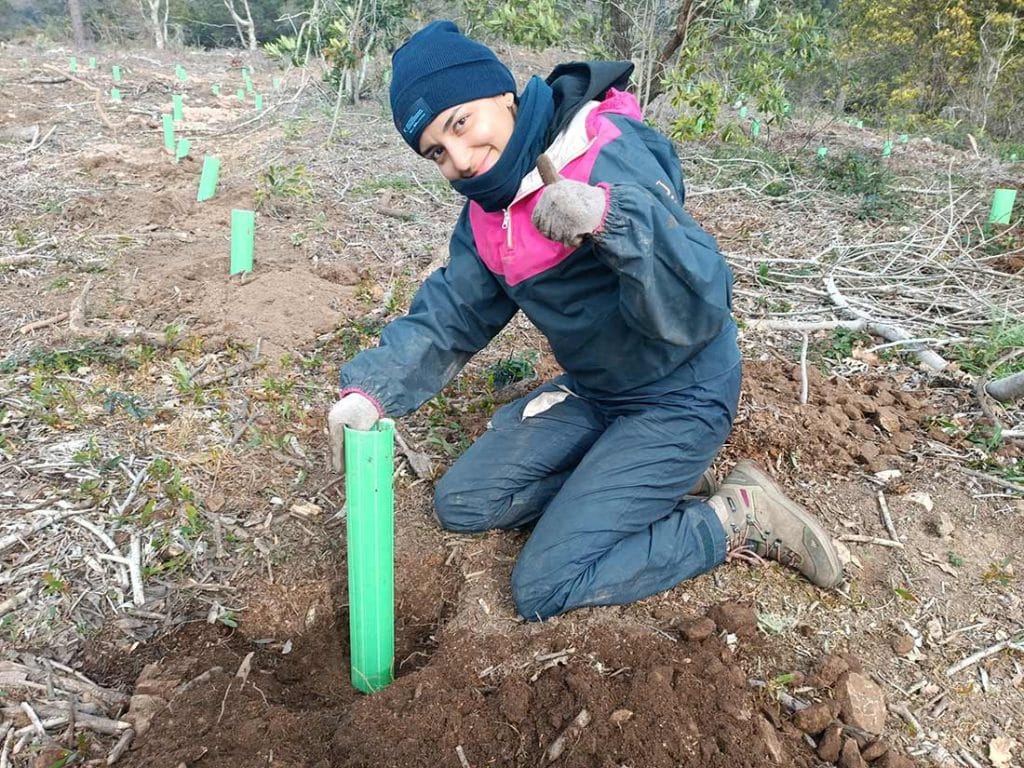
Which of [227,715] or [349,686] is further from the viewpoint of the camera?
[349,686]

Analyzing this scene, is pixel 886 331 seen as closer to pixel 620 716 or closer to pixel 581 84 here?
pixel 581 84

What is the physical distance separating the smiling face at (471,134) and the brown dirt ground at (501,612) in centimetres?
119

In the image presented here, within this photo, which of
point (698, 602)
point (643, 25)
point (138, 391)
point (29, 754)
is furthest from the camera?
point (643, 25)

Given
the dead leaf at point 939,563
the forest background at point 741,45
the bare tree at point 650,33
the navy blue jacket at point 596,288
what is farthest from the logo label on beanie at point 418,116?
the bare tree at point 650,33

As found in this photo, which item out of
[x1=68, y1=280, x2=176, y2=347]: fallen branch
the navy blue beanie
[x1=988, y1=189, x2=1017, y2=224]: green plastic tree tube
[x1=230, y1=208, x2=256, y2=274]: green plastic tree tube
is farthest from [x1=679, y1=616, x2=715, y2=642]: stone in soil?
[x1=988, y1=189, x2=1017, y2=224]: green plastic tree tube

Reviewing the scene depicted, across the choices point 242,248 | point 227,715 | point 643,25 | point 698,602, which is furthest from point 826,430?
point 643,25

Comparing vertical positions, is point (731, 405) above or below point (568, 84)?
below

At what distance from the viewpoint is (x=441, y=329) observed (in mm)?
2182

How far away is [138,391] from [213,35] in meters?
31.5

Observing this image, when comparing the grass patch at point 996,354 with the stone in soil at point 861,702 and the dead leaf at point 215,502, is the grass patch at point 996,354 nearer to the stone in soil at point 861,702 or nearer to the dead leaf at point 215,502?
the stone in soil at point 861,702

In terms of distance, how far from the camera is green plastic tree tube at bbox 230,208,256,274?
146 inches

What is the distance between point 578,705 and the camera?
1577 millimetres

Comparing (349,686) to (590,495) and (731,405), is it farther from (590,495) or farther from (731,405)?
(731,405)

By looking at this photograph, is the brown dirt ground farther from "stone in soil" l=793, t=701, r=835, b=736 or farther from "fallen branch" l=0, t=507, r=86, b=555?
"fallen branch" l=0, t=507, r=86, b=555
